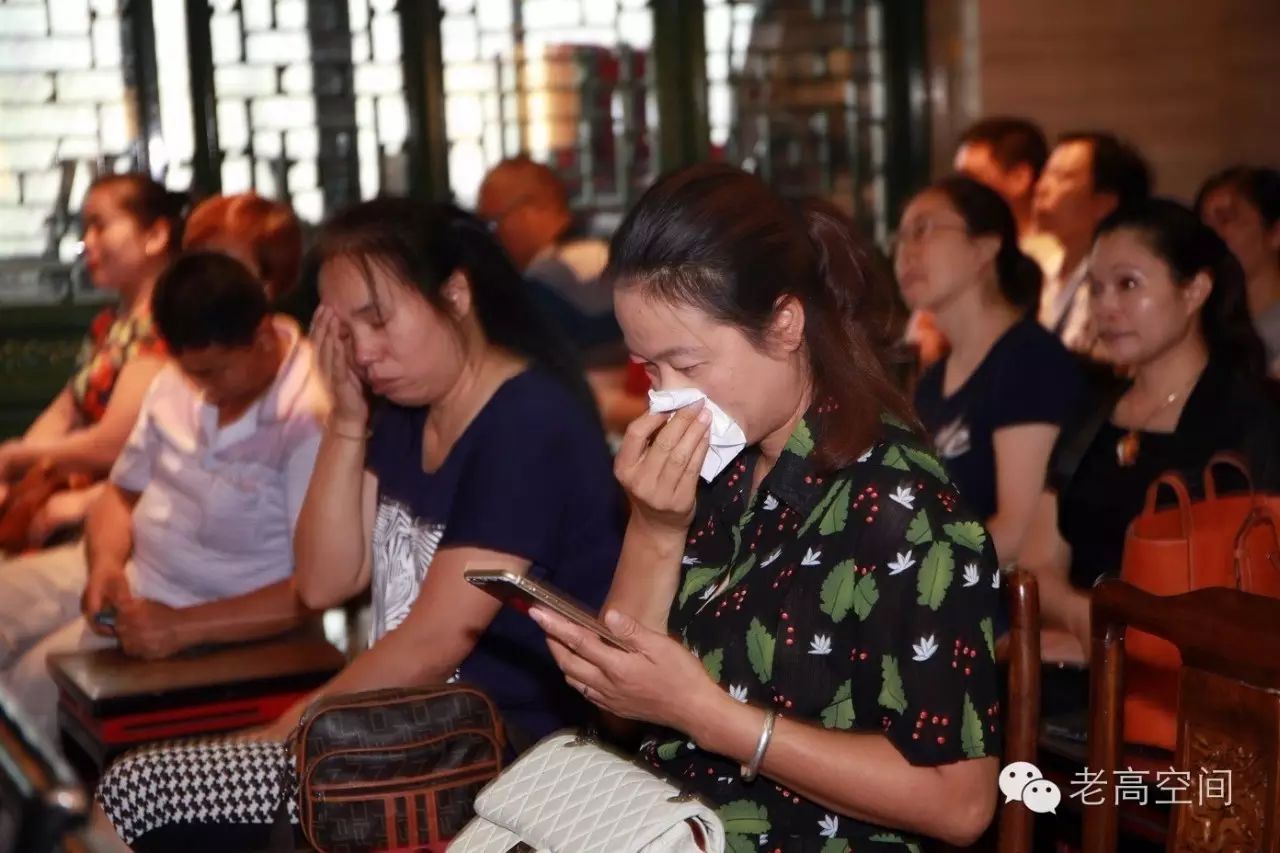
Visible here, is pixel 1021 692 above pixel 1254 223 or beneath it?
beneath

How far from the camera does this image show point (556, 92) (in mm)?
6406

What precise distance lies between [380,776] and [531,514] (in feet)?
1.56

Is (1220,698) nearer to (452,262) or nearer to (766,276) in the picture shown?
(766,276)

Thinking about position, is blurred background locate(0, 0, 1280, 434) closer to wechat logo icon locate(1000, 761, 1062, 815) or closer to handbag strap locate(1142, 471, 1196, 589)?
handbag strap locate(1142, 471, 1196, 589)

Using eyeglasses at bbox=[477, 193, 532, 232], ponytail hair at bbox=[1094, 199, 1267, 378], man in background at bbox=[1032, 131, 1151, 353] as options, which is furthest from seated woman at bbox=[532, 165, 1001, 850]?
eyeglasses at bbox=[477, 193, 532, 232]

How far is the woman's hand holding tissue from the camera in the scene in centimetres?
181

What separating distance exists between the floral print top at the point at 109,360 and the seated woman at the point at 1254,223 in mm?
2917

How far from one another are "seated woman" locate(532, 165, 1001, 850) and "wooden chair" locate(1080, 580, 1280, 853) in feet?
0.76

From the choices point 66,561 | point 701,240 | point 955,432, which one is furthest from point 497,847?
point 66,561

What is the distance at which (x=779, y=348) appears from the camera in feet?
6.03

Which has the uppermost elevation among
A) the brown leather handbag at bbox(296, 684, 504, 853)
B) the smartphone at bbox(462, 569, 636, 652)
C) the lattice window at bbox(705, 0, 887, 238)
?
the lattice window at bbox(705, 0, 887, 238)

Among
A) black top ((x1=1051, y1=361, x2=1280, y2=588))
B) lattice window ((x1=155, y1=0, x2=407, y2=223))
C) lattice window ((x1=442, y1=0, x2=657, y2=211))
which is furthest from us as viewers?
lattice window ((x1=442, y1=0, x2=657, y2=211))

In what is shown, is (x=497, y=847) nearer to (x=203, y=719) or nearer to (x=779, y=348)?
(x=779, y=348)

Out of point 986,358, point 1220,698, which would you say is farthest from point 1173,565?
point 986,358
